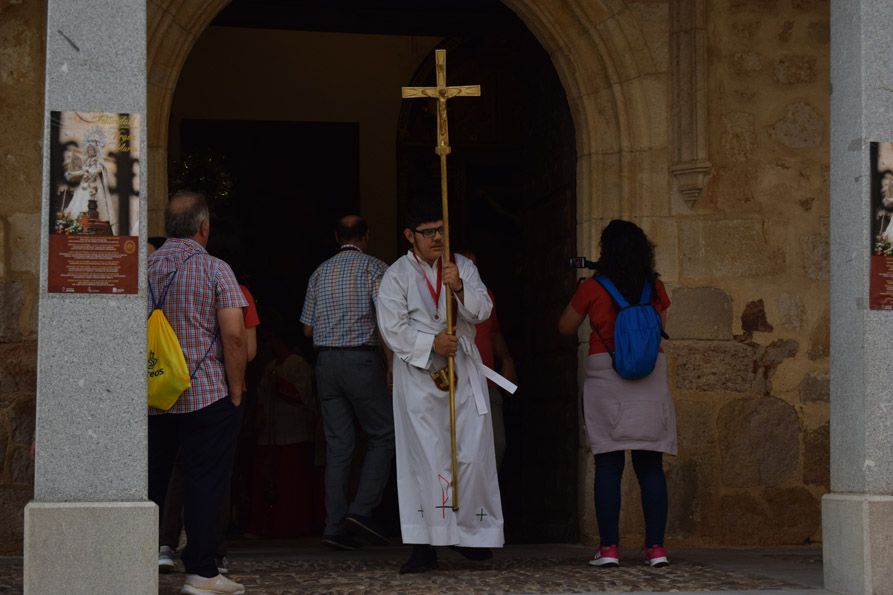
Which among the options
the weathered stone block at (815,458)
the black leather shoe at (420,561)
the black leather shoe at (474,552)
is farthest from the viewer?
the weathered stone block at (815,458)

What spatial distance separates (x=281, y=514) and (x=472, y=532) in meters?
3.51

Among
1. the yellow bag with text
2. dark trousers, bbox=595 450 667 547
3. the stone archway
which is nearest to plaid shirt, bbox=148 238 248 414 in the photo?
the yellow bag with text

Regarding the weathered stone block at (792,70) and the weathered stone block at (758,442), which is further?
the weathered stone block at (792,70)

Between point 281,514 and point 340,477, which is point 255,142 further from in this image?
point 340,477

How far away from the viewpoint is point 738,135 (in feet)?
26.2

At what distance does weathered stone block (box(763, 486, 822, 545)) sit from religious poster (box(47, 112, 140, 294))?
4183 millimetres

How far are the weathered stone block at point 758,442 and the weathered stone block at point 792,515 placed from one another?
3.0 inches

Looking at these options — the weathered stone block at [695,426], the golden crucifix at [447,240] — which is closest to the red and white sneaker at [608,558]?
the golden crucifix at [447,240]

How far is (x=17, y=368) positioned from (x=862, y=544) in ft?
12.8

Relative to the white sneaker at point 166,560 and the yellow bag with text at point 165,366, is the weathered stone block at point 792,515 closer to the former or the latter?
the white sneaker at point 166,560

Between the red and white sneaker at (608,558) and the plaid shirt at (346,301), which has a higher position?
the plaid shirt at (346,301)

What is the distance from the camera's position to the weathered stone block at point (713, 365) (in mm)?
7785

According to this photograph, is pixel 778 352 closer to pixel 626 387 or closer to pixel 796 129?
pixel 796 129

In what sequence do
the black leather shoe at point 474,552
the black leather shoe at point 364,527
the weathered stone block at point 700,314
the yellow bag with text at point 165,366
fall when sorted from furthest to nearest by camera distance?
the weathered stone block at point 700,314 < the black leather shoe at point 364,527 < the black leather shoe at point 474,552 < the yellow bag with text at point 165,366
